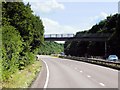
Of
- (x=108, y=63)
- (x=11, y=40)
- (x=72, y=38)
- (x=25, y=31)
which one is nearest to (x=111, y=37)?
(x=72, y=38)

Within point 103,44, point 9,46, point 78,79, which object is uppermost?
point 103,44

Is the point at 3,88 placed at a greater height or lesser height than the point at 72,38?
lesser

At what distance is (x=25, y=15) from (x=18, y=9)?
39.7 inches

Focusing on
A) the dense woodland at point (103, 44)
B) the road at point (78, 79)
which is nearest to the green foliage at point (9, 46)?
the road at point (78, 79)

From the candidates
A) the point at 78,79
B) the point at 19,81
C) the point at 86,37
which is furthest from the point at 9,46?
the point at 86,37

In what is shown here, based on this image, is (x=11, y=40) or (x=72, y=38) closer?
(x=11, y=40)

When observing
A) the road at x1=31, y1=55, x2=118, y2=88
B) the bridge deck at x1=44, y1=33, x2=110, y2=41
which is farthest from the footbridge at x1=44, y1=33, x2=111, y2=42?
the road at x1=31, y1=55, x2=118, y2=88

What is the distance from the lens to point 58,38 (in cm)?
→ 13875

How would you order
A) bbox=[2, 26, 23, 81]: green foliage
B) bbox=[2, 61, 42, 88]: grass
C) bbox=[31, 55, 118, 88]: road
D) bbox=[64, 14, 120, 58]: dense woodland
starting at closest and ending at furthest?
bbox=[2, 61, 42, 88]: grass
bbox=[31, 55, 118, 88]: road
bbox=[2, 26, 23, 81]: green foliage
bbox=[64, 14, 120, 58]: dense woodland

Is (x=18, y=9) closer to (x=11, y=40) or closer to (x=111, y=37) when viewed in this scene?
(x=11, y=40)

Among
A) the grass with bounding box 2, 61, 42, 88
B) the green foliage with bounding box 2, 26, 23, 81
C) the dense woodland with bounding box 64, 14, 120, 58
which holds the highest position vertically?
the dense woodland with bounding box 64, 14, 120, 58

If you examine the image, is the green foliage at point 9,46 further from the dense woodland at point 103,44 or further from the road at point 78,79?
the dense woodland at point 103,44

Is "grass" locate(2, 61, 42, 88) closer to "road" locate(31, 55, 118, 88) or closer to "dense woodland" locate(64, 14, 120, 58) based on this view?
"road" locate(31, 55, 118, 88)

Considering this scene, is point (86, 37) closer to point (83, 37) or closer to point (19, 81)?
point (83, 37)
